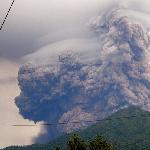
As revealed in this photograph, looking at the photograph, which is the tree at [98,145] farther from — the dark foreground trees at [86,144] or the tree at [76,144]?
the tree at [76,144]

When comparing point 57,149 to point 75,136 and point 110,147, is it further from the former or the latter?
point 110,147

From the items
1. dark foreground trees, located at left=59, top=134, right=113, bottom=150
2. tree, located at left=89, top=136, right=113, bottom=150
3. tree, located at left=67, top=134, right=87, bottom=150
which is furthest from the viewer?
tree, located at left=89, top=136, right=113, bottom=150


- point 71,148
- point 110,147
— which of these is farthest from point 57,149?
point 110,147

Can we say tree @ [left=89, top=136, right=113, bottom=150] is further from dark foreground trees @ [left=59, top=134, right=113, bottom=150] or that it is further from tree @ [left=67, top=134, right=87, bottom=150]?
tree @ [left=67, top=134, right=87, bottom=150]

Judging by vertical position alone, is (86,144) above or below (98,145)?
above

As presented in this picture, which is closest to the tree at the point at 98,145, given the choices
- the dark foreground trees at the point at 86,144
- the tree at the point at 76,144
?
the dark foreground trees at the point at 86,144

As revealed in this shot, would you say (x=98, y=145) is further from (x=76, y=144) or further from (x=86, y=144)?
(x=76, y=144)

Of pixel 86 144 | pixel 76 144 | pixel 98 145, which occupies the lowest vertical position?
pixel 98 145

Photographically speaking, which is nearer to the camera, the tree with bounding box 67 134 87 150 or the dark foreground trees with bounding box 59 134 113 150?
the tree with bounding box 67 134 87 150

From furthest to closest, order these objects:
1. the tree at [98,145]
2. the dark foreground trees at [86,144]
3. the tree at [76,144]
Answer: the tree at [98,145]
the dark foreground trees at [86,144]
the tree at [76,144]

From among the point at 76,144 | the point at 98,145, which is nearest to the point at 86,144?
the point at 76,144

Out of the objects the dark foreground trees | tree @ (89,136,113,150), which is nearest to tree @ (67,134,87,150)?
the dark foreground trees
